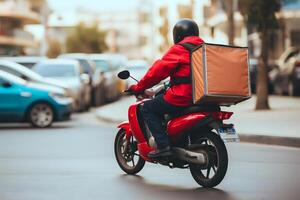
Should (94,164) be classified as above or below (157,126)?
below

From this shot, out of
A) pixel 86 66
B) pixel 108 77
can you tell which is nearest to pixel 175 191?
pixel 86 66

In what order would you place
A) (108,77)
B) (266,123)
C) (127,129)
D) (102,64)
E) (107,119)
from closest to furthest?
(127,129) → (266,123) → (107,119) → (108,77) → (102,64)

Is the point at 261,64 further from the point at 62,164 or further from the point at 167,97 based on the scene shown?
the point at 167,97

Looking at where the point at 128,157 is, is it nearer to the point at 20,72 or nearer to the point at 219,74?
the point at 219,74

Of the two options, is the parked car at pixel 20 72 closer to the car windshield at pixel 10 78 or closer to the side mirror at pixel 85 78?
the car windshield at pixel 10 78

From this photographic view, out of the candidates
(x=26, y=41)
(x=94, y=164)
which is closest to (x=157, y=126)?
(x=94, y=164)

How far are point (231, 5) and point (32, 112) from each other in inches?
389

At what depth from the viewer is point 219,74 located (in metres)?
8.92

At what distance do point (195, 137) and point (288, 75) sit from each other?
2376cm

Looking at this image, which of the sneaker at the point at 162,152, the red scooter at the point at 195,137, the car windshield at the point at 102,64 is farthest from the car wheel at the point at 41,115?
the car windshield at the point at 102,64

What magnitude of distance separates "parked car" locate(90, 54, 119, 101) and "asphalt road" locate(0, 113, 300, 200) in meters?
17.6

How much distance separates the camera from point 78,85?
994 inches

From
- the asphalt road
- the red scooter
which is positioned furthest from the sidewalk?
the red scooter

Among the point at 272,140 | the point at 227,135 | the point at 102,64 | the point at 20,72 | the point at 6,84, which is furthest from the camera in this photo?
the point at 102,64
